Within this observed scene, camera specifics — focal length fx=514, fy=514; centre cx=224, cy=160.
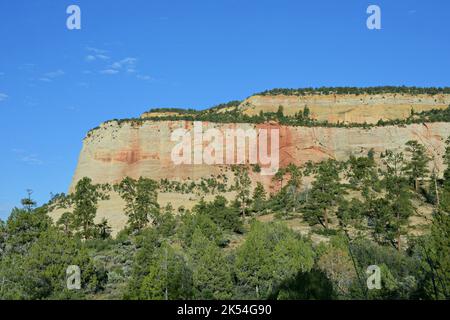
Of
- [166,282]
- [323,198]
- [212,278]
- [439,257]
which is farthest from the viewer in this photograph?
[323,198]

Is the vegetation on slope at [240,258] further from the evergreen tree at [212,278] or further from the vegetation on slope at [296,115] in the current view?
the vegetation on slope at [296,115]

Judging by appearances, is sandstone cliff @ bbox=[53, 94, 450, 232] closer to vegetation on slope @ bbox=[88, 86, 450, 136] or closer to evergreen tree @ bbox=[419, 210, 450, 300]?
vegetation on slope @ bbox=[88, 86, 450, 136]

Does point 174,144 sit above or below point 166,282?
above

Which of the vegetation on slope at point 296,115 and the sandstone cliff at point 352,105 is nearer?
the vegetation on slope at point 296,115

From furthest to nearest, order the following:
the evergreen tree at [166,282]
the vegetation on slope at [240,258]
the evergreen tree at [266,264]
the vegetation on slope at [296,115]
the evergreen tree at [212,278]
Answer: the vegetation on slope at [296,115] → the evergreen tree at [266,264] → the evergreen tree at [212,278] → the vegetation on slope at [240,258] → the evergreen tree at [166,282]

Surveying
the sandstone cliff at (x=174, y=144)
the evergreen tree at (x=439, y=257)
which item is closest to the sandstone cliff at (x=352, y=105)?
the sandstone cliff at (x=174, y=144)

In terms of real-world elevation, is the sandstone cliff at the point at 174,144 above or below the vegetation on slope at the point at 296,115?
below

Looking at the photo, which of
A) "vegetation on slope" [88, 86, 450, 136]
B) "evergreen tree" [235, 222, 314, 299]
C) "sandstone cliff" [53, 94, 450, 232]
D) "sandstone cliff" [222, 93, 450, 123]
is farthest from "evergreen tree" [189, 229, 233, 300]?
"sandstone cliff" [222, 93, 450, 123]

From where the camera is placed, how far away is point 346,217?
56.6 metres

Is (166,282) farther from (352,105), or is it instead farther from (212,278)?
(352,105)

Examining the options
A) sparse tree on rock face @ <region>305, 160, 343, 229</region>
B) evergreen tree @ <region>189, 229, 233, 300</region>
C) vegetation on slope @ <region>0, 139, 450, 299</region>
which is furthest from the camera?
sparse tree on rock face @ <region>305, 160, 343, 229</region>

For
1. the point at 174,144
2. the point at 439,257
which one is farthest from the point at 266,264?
the point at 174,144

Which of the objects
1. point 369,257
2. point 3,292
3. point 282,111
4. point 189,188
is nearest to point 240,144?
point 189,188
